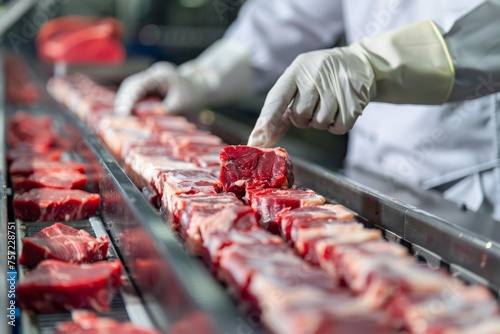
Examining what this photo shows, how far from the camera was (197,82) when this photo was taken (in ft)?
13.9

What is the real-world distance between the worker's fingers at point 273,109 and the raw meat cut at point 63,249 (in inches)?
28.9

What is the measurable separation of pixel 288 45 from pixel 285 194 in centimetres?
236

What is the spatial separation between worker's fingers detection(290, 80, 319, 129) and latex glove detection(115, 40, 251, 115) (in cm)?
165

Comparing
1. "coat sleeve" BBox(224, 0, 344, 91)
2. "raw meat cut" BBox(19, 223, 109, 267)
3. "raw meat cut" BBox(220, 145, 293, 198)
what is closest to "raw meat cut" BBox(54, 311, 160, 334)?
"raw meat cut" BBox(19, 223, 109, 267)

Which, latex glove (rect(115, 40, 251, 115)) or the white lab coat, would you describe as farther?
latex glove (rect(115, 40, 251, 115))

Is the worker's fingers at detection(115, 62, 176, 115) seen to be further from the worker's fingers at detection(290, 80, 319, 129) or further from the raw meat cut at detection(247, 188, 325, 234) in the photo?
the raw meat cut at detection(247, 188, 325, 234)

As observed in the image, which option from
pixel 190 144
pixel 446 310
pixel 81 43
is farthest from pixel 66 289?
pixel 81 43

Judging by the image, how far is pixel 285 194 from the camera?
2.17 metres

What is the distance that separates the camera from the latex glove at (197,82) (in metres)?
4.09

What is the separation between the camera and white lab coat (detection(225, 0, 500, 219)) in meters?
3.09

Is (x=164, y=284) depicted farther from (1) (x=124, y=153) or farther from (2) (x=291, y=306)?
(1) (x=124, y=153)

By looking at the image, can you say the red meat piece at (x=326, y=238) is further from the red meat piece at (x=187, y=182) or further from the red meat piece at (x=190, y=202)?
the red meat piece at (x=187, y=182)

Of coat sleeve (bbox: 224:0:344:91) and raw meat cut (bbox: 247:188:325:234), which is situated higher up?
coat sleeve (bbox: 224:0:344:91)

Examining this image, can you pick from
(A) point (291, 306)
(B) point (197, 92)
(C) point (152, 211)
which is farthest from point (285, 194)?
(B) point (197, 92)
